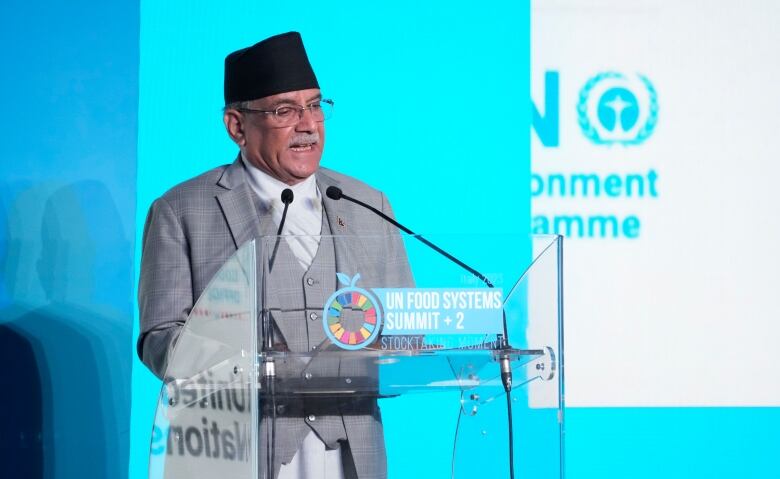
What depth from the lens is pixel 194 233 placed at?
2518mm

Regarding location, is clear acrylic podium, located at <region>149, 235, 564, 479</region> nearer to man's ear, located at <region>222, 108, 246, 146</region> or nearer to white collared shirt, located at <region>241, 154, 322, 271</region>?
white collared shirt, located at <region>241, 154, 322, 271</region>

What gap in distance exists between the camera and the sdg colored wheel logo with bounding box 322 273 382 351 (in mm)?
1859

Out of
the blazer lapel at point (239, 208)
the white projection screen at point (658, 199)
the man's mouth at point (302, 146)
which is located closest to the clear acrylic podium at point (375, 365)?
the blazer lapel at point (239, 208)

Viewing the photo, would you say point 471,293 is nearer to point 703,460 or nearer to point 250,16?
point 250,16

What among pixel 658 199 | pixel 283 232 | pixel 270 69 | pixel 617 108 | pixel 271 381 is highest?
pixel 617 108

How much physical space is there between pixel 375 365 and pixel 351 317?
9 cm

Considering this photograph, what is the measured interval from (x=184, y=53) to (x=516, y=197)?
117cm

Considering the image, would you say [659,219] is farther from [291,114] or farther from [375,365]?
[375,365]

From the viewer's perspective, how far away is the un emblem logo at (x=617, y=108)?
373 cm

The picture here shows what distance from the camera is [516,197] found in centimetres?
367

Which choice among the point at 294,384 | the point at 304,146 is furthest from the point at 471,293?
the point at 304,146

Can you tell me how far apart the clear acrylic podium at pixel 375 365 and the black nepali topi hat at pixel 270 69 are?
857 mm

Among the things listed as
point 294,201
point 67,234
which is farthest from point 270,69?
point 67,234

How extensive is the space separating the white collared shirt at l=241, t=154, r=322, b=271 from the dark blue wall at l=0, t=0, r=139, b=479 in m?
1.10
